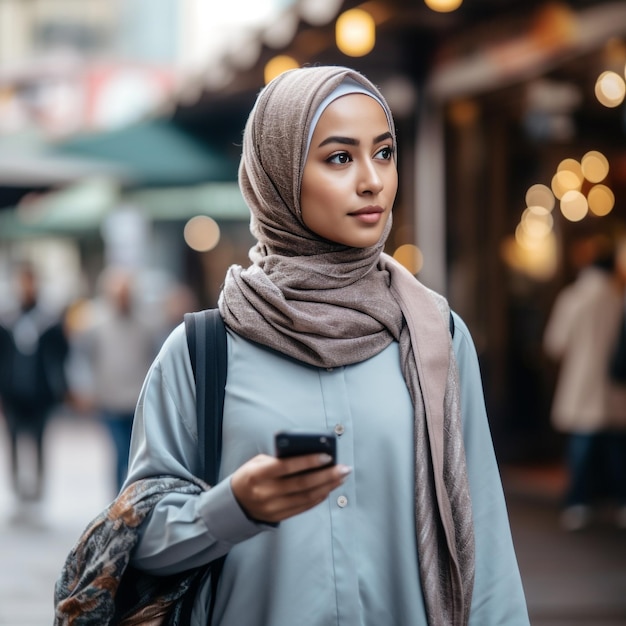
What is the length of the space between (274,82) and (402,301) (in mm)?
475

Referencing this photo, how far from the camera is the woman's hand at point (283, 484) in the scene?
1.80 metres

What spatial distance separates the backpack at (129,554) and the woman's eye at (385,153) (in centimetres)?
43

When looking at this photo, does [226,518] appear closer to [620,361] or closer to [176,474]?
[176,474]

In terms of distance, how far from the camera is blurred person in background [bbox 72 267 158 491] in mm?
8359

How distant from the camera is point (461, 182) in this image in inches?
423

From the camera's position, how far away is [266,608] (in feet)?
7.06

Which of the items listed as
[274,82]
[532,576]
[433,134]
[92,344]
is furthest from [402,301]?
[433,134]

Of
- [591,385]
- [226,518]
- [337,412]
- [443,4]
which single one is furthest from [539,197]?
[226,518]

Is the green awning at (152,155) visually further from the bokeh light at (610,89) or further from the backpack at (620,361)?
the backpack at (620,361)

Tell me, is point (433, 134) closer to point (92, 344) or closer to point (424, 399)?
point (92, 344)

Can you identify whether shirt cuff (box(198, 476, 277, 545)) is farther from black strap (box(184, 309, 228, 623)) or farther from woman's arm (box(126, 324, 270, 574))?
black strap (box(184, 309, 228, 623))

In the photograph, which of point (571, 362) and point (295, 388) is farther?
point (571, 362)

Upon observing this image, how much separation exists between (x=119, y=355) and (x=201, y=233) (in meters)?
8.95

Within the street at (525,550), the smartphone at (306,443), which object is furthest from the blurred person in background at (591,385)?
the smartphone at (306,443)
